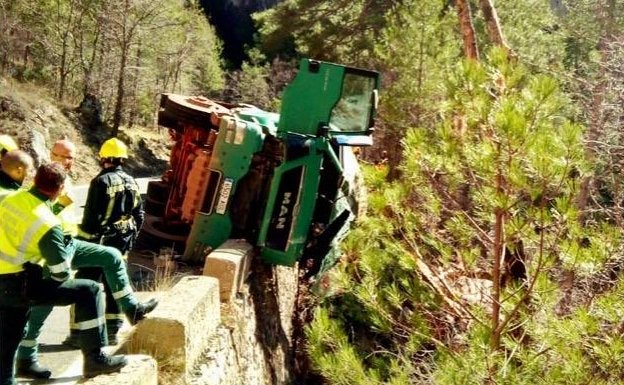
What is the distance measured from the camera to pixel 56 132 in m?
24.0

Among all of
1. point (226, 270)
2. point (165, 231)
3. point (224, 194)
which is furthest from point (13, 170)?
point (165, 231)

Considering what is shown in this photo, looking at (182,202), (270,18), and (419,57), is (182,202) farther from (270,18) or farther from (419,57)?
(270,18)

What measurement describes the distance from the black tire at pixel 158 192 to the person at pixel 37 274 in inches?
187

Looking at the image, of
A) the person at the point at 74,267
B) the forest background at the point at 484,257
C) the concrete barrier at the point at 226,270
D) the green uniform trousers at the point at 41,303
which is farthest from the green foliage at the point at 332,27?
the green uniform trousers at the point at 41,303

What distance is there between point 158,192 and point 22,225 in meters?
5.16

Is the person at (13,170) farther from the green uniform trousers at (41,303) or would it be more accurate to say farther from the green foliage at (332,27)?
the green foliage at (332,27)

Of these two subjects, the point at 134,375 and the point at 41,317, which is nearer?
the point at 134,375

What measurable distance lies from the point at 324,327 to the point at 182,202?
3.56 meters

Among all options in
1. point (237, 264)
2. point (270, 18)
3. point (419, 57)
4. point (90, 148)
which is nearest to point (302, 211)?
point (237, 264)

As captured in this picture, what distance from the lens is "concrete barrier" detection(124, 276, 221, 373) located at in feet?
16.2

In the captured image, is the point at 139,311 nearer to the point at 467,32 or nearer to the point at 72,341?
the point at 72,341

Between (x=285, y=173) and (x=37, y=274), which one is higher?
(x=285, y=173)

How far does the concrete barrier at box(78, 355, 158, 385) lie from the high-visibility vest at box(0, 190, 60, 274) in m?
0.90

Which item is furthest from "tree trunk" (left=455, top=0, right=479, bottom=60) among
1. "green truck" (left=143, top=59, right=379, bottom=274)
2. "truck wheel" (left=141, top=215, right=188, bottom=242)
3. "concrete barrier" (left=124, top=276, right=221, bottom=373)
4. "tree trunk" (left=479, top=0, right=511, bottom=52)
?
"concrete barrier" (left=124, top=276, right=221, bottom=373)
